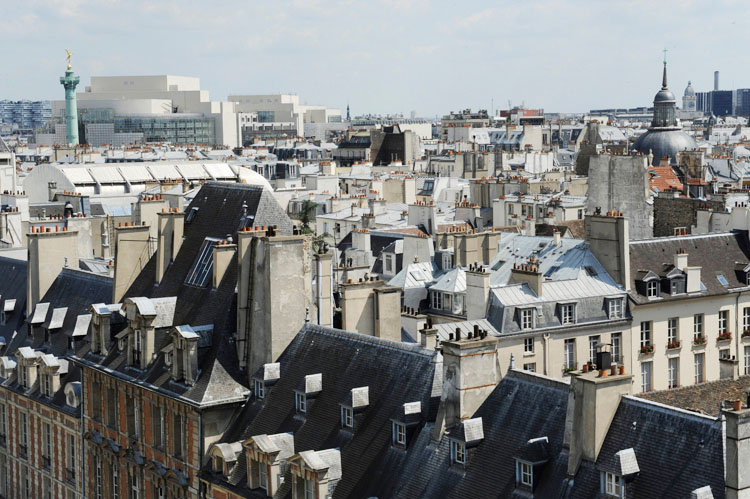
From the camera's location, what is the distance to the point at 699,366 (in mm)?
59812

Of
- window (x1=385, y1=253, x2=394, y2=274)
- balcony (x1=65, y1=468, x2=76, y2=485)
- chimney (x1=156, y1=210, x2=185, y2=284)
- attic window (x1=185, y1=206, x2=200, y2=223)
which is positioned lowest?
balcony (x1=65, y1=468, x2=76, y2=485)

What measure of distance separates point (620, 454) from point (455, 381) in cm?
583

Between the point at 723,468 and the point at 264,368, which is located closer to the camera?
the point at 723,468

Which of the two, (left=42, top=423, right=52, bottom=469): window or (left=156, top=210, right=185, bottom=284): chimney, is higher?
(left=156, top=210, right=185, bottom=284): chimney

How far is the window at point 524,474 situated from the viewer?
30297 mm

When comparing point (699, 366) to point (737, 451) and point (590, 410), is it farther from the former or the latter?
point (737, 451)

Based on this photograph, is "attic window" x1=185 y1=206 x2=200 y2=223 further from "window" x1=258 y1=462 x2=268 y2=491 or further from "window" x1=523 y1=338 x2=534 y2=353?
"window" x1=523 y1=338 x2=534 y2=353

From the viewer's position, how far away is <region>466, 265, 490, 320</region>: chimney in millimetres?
55219

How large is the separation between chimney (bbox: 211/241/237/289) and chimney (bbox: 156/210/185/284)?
426cm

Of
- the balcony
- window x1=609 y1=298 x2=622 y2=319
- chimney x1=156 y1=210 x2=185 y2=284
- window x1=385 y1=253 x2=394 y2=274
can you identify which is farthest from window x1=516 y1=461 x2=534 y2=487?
window x1=385 y1=253 x2=394 y2=274

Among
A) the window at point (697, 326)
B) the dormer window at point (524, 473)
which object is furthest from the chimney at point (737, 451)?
the window at point (697, 326)

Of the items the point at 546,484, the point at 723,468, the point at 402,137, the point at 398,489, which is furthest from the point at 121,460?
the point at 402,137

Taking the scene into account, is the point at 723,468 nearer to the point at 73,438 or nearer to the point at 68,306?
the point at 73,438

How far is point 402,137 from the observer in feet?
636
